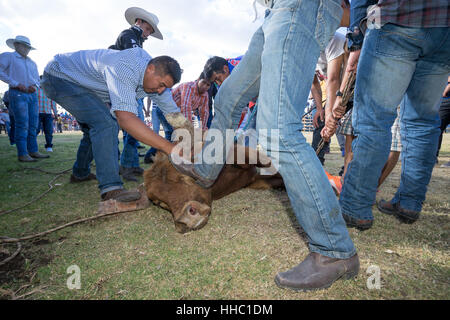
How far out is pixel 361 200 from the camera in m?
1.84

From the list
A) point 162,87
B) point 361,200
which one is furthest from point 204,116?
point 361,200

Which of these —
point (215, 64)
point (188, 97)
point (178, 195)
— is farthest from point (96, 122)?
point (215, 64)

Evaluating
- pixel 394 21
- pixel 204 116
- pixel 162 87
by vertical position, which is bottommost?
pixel 204 116

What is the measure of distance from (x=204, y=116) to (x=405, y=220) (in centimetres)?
388

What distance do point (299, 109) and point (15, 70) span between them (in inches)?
265

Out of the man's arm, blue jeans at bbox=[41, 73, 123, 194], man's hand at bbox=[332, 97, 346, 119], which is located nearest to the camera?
the man's arm

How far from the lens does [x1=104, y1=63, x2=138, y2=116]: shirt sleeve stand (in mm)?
2145

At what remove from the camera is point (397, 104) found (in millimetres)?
1659

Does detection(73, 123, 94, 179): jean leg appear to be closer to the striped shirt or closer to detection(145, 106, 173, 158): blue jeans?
the striped shirt

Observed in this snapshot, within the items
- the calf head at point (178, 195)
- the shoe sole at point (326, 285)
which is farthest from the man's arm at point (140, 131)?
the shoe sole at point (326, 285)

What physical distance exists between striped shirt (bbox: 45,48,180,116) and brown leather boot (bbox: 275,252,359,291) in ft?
5.97

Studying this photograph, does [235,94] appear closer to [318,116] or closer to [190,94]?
[318,116]

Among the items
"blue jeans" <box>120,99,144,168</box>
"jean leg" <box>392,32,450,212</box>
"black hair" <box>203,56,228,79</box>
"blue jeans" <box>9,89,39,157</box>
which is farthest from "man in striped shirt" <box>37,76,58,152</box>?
"jean leg" <box>392,32,450,212</box>
